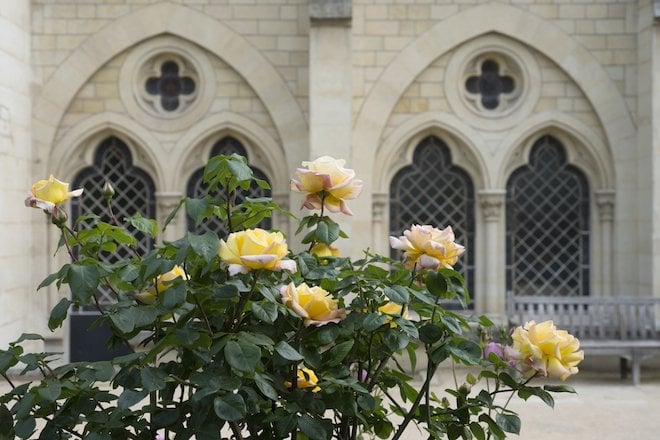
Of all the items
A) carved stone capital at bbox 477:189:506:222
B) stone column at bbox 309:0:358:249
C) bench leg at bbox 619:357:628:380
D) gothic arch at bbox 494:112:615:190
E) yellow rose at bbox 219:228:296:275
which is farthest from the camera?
carved stone capital at bbox 477:189:506:222

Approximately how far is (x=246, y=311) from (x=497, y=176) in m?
8.21

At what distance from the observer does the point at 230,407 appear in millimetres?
2004

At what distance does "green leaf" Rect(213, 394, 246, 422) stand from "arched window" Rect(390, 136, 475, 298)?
8408mm

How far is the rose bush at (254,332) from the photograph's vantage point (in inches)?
82.5

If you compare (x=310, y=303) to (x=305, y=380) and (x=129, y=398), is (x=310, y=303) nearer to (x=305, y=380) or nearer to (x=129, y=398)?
(x=305, y=380)

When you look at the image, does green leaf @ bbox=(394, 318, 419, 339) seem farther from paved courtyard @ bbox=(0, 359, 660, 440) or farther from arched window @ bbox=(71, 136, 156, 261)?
arched window @ bbox=(71, 136, 156, 261)

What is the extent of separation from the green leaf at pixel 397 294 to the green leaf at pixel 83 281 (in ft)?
2.24

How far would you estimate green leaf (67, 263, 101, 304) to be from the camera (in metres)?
2.09

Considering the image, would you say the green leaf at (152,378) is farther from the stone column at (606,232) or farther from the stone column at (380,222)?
the stone column at (606,232)

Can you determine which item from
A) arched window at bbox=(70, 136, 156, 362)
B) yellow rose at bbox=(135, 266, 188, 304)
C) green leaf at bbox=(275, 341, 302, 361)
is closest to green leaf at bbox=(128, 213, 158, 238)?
yellow rose at bbox=(135, 266, 188, 304)

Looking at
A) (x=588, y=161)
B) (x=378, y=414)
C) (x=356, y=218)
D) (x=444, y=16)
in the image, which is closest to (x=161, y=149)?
(x=356, y=218)

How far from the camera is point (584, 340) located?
902 centimetres

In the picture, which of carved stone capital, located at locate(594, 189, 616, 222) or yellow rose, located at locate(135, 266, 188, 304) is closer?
yellow rose, located at locate(135, 266, 188, 304)

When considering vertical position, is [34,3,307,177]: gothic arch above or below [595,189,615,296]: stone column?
above
